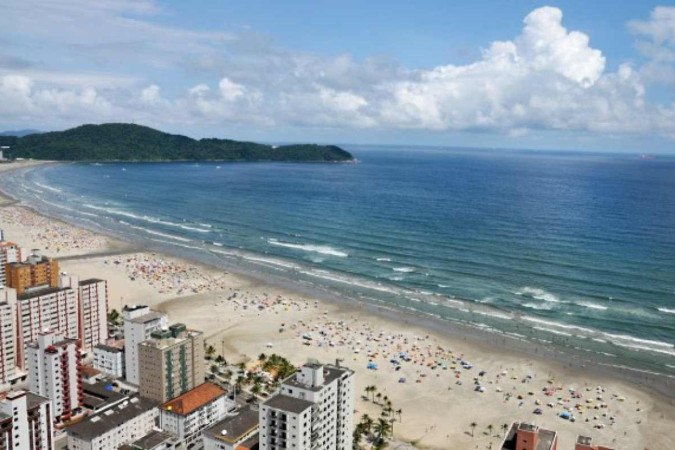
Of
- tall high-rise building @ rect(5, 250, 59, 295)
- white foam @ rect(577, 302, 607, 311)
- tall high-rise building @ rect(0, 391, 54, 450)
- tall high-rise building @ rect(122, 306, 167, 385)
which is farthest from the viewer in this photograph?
white foam @ rect(577, 302, 607, 311)

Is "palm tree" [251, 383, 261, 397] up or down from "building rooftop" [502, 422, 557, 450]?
down

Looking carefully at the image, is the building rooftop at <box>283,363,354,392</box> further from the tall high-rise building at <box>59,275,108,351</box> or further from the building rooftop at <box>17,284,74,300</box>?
the tall high-rise building at <box>59,275,108,351</box>

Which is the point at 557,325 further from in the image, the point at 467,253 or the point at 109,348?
the point at 109,348

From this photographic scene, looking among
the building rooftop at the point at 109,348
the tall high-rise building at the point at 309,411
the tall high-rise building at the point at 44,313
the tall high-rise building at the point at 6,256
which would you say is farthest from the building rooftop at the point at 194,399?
the tall high-rise building at the point at 6,256

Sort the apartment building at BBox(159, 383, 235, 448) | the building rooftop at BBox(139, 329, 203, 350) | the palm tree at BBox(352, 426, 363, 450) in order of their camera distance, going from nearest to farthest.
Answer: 1. the palm tree at BBox(352, 426, 363, 450)
2. the apartment building at BBox(159, 383, 235, 448)
3. the building rooftop at BBox(139, 329, 203, 350)

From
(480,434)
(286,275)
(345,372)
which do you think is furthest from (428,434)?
(286,275)

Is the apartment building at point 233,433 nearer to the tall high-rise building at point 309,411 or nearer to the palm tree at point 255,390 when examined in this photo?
the tall high-rise building at point 309,411

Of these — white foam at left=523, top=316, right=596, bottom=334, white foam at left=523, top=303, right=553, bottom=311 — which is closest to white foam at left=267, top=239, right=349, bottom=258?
white foam at left=523, top=303, right=553, bottom=311

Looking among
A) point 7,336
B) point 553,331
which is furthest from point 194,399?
point 553,331
